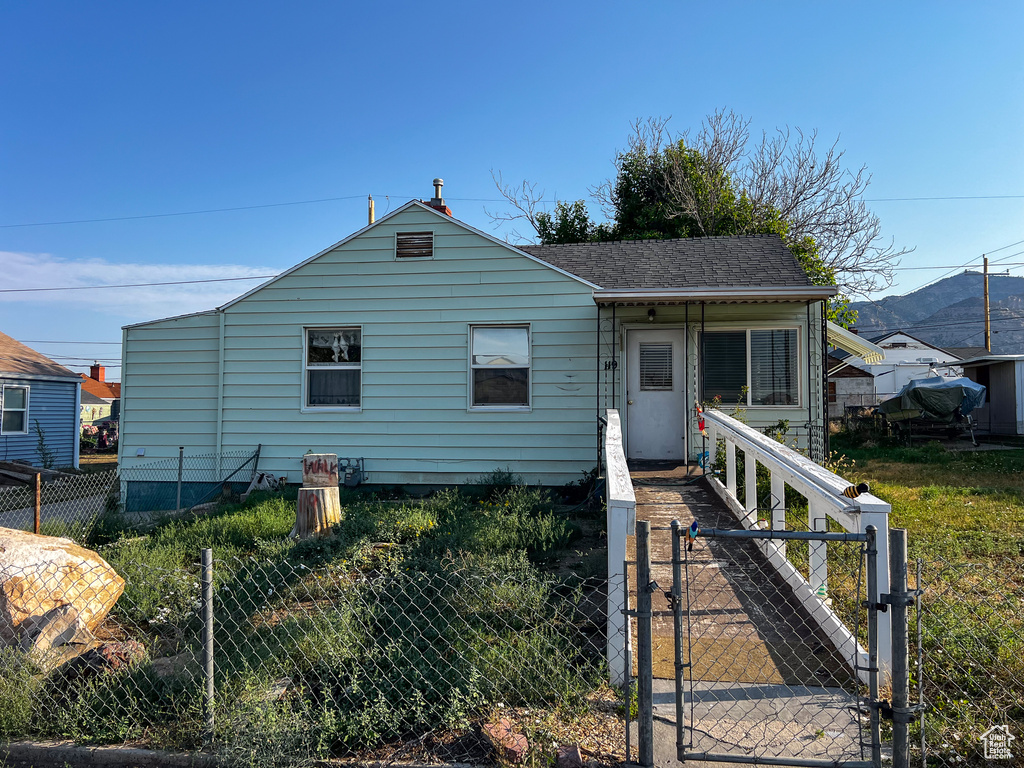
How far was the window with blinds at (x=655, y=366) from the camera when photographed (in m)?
9.97

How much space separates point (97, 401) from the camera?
4225 cm

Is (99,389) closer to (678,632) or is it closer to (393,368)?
(393,368)

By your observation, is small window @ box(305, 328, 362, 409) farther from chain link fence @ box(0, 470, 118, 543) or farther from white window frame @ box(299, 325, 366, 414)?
chain link fence @ box(0, 470, 118, 543)

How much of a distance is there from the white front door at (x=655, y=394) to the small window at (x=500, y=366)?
1671 millimetres

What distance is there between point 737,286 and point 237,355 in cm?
787

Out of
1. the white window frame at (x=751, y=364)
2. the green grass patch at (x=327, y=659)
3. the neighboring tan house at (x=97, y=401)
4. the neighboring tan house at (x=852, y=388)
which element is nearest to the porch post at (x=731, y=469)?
the green grass patch at (x=327, y=659)

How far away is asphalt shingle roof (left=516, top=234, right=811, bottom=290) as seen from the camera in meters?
9.51

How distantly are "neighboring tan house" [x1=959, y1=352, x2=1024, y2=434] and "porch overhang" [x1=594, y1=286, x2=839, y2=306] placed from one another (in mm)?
15712

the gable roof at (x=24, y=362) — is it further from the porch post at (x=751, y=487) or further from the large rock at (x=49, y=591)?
the porch post at (x=751, y=487)

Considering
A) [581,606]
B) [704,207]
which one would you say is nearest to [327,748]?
[581,606]

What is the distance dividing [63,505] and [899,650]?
495 inches

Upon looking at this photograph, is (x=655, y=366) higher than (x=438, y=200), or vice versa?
(x=438, y=200)

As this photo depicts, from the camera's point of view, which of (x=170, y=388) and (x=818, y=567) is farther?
(x=170, y=388)

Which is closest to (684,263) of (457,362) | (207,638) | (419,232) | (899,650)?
(457,362)
